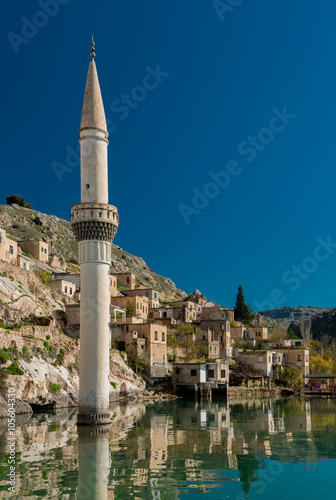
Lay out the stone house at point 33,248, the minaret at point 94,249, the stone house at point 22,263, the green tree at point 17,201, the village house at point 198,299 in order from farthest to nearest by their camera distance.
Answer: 1. the green tree at point 17,201
2. the village house at point 198,299
3. the stone house at point 33,248
4. the stone house at point 22,263
5. the minaret at point 94,249

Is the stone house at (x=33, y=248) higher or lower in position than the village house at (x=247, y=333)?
higher

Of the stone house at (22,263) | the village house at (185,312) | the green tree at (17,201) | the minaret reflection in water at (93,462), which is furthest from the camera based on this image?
the green tree at (17,201)

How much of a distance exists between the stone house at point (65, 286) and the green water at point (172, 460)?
4030cm

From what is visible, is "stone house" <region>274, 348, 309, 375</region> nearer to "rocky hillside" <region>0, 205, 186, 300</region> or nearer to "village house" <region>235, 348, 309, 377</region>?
"village house" <region>235, 348, 309, 377</region>

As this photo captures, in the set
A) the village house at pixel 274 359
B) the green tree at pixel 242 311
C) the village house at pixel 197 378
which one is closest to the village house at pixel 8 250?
the village house at pixel 197 378

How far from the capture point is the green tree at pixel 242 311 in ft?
372

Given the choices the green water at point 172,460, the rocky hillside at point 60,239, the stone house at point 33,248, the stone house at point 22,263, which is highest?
the rocky hillside at point 60,239

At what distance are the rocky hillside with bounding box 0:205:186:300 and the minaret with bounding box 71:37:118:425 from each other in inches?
2693

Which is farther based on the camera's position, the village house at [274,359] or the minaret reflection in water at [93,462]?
the village house at [274,359]

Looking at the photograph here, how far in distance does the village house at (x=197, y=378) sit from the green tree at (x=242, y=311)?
48290 mm

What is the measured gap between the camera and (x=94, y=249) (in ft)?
99.7

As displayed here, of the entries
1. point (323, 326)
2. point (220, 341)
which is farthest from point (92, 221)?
Result: point (323, 326)

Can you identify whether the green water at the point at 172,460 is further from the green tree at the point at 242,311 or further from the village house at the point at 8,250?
the green tree at the point at 242,311

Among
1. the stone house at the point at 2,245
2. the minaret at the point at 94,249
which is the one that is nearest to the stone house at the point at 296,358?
the stone house at the point at 2,245
